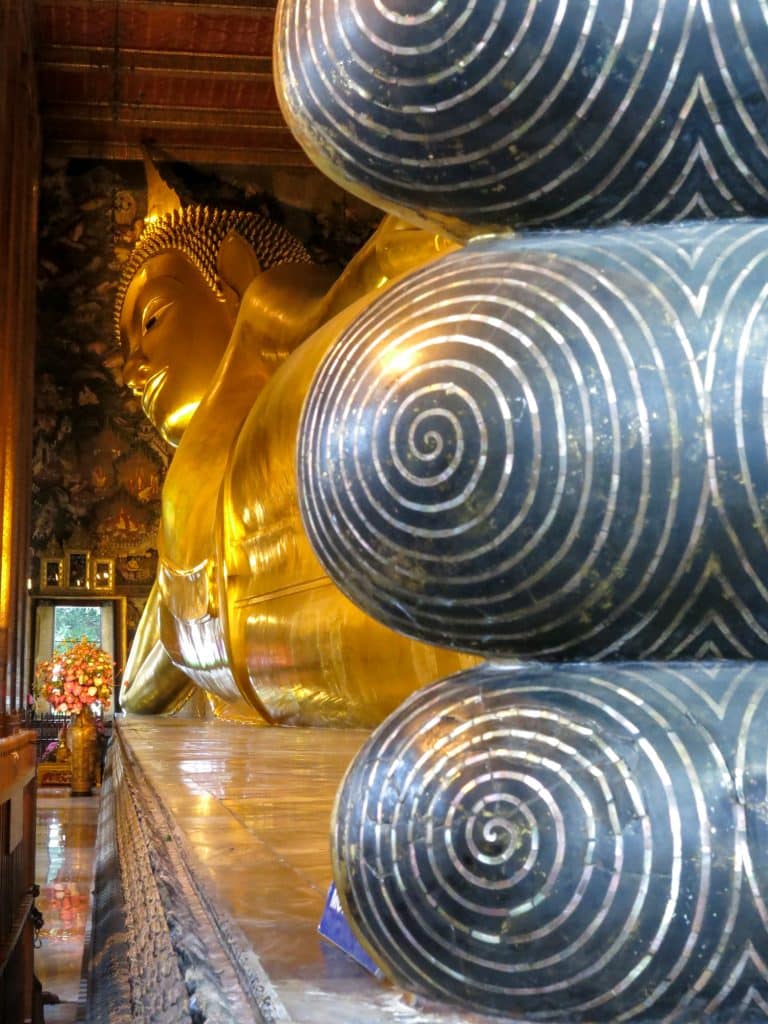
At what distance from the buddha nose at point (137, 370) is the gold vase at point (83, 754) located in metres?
5.20

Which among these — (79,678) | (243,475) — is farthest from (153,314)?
(79,678)

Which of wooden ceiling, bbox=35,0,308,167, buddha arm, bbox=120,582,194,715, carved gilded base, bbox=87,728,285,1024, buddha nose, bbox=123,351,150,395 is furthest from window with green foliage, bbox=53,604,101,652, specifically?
carved gilded base, bbox=87,728,285,1024

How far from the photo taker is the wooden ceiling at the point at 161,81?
29.8 feet

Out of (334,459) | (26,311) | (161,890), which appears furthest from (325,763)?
(26,311)

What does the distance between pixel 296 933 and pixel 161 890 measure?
0.55 ft

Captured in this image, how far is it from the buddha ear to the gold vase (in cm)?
551

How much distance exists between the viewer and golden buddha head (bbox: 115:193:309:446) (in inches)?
152

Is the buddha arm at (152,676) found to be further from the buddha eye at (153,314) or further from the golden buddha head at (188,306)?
the buddha eye at (153,314)

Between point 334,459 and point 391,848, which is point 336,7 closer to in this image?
point 334,459

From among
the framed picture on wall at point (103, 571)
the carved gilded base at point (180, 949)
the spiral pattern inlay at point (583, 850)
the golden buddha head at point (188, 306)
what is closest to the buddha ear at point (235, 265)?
the golden buddha head at point (188, 306)

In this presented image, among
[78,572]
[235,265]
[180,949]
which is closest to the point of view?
[180,949]

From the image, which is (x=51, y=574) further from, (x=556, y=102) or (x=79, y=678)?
(x=556, y=102)

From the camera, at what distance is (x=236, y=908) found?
0.57 metres

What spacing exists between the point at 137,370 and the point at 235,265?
0.49 meters
